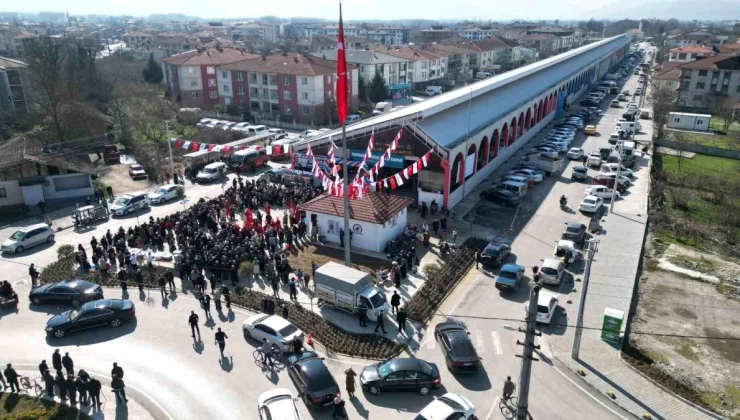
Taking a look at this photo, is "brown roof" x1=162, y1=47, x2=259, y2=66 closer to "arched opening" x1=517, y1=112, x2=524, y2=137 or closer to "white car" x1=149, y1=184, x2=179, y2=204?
"white car" x1=149, y1=184, x2=179, y2=204

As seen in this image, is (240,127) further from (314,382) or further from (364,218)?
(314,382)

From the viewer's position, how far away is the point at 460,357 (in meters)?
16.6

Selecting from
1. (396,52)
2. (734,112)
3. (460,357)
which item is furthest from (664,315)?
(396,52)

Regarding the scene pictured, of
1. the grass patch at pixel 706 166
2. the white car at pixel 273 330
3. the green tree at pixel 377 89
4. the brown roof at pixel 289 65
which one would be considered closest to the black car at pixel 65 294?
the white car at pixel 273 330

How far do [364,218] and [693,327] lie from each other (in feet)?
50.7

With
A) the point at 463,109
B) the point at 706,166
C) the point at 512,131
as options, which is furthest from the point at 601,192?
the point at 706,166

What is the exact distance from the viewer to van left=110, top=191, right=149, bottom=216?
31531 mm

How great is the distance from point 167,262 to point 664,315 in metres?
23.5

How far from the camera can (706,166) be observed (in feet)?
149

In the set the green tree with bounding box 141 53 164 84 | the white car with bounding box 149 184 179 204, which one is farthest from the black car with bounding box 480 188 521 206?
the green tree with bounding box 141 53 164 84

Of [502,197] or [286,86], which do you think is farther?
[286,86]

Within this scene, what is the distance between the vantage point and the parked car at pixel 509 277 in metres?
22.0

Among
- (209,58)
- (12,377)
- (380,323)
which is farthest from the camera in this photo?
(209,58)

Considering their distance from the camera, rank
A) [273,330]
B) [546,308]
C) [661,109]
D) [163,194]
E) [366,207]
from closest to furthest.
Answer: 1. [273,330]
2. [546,308]
3. [366,207]
4. [163,194]
5. [661,109]
